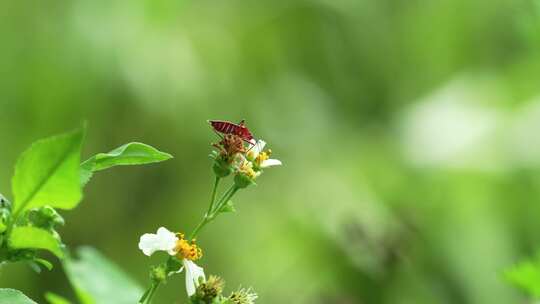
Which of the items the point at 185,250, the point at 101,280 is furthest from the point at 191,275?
the point at 101,280

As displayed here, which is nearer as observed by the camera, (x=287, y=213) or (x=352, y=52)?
(x=287, y=213)

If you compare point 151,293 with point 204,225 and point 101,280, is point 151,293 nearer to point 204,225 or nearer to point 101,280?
point 204,225

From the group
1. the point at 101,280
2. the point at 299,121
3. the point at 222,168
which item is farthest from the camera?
the point at 299,121

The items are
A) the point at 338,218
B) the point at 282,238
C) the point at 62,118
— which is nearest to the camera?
the point at 338,218

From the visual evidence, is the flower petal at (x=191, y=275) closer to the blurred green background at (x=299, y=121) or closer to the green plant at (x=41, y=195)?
the green plant at (x=41, y=195)

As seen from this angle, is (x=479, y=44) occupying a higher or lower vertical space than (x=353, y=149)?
higher

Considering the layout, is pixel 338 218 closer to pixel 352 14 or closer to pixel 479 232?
pixel 479 232

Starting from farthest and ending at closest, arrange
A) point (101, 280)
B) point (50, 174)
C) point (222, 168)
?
point (101, 280)
point (222, 168)
point (50, 174)

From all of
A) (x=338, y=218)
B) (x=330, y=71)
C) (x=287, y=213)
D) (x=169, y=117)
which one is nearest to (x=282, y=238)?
(x=287, y=213)
